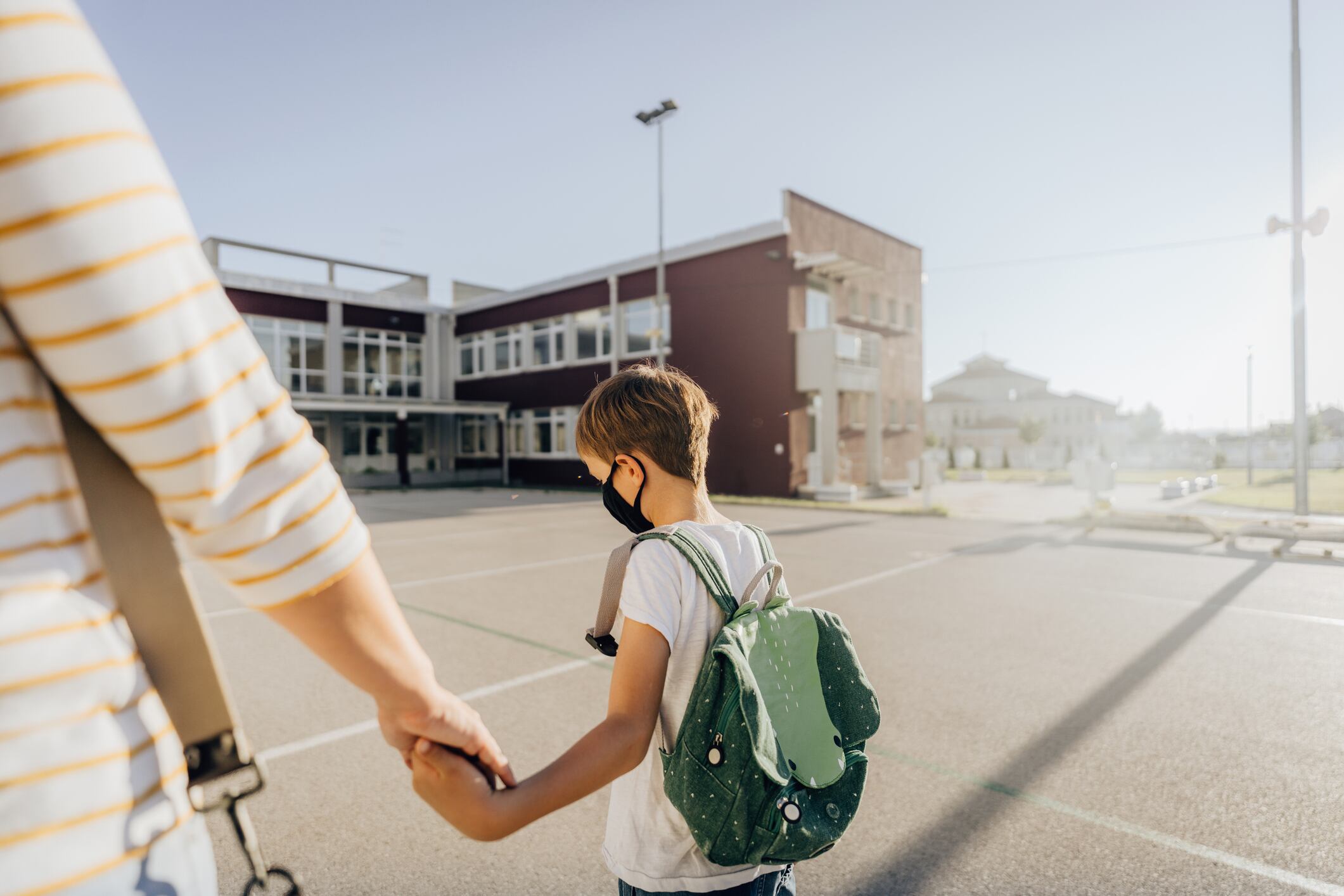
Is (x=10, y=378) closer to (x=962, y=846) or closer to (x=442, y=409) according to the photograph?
(x=962, y=846)

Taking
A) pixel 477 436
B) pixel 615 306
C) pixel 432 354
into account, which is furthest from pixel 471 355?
pixel 615 306

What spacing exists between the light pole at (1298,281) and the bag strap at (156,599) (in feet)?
56.0

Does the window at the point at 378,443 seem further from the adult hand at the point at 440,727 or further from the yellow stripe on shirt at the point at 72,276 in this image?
the yellow stripe on shirt at the point at 72,276

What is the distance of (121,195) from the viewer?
681 millimetres

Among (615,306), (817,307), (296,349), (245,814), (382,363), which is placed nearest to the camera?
(245,814)

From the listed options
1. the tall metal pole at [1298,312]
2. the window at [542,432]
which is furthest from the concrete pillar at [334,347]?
the tall metal pole at [1298,312]

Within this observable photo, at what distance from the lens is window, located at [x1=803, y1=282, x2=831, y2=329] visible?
23.9m

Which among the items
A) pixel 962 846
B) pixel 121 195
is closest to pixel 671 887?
pixel 121 195

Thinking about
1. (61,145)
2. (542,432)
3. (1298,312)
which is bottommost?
(61,145)

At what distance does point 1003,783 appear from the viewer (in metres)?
3.65

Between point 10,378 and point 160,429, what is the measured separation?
127mm

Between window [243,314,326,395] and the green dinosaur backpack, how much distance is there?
3079cm

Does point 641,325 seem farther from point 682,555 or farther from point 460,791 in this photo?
point 460,791

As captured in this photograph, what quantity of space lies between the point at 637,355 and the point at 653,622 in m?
25.3
